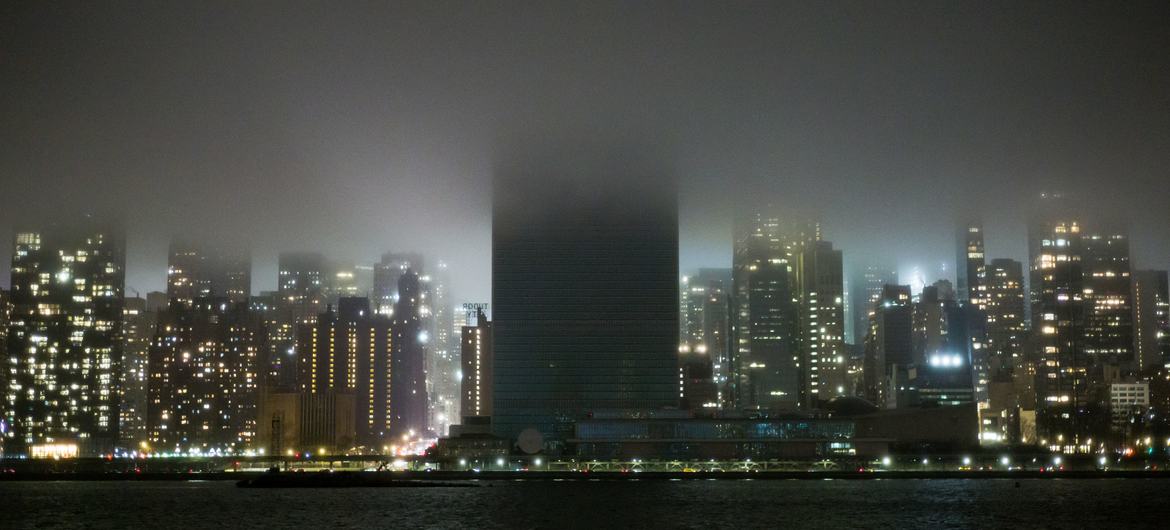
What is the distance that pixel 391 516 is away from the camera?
449 ft

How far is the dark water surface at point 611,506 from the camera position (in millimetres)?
128625

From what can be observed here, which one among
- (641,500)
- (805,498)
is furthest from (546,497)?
(805,498)

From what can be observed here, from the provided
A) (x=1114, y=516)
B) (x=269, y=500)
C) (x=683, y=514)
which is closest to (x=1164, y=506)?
(x=1114, y=516)

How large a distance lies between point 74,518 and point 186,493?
45978 mm

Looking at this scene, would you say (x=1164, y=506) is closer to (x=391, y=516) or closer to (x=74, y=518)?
(x=391, y=516)

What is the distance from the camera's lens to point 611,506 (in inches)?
5842

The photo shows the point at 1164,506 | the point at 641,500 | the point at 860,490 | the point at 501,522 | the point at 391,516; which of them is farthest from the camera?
the point at 860,490

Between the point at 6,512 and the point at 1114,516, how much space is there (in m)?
119

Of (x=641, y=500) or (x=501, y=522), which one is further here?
(x=641, y=500)

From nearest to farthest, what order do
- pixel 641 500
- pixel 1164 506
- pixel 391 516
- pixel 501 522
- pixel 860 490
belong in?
pixel 501 522
pixel 391 516
pixel 1164 506
pixel 641 500
pixel 860 490

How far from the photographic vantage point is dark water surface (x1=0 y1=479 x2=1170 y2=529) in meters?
129

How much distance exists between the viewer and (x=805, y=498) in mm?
163500

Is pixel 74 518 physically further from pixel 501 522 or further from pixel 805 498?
pixel 805 498

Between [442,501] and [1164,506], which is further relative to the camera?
[442,501]
